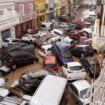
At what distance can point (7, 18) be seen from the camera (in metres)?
19.4

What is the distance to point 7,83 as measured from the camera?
38.4 ft

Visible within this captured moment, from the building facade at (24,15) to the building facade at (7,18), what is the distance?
125 cm

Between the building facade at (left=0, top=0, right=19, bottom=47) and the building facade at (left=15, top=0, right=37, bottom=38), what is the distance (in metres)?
1.25

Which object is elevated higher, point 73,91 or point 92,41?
point 92,41

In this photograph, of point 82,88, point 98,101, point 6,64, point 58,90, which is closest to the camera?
point 98,101

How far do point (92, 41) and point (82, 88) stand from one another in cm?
976

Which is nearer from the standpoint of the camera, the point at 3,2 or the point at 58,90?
the point at 58,90

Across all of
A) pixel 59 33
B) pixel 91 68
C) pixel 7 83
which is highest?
pixel 59 33

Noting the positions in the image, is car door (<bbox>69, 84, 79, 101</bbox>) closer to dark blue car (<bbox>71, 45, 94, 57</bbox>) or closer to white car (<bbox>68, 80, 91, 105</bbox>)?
white car (<bbox>68, 80, 91, 105</bbox>)

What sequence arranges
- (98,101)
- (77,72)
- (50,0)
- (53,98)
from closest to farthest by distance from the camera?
1. (98,101)
2. (53,98)
3. (77,72)
4. (50,0)

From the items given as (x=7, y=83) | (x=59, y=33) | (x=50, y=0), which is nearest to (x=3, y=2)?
(x=59, y=33)

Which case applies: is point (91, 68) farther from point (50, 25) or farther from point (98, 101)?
point (50, 25)

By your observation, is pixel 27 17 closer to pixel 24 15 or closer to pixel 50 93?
pixel 24 15

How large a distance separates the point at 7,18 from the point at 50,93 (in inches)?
541
